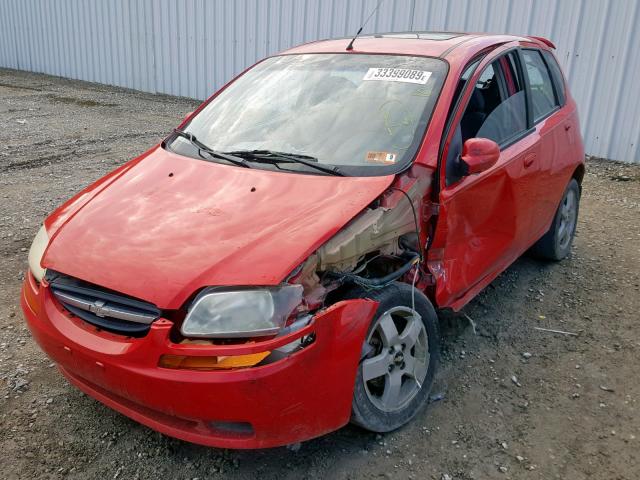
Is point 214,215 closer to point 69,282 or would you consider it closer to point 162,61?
point 69,282

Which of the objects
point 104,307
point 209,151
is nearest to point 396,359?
point 104,307

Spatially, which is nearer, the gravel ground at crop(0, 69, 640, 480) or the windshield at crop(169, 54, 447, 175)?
the gravel ground at crop(0, 69, 640, 480)

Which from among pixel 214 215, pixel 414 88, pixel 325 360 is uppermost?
pixel 414 88

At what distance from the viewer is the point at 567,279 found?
14.0ft

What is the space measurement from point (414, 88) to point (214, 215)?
4.18 ft

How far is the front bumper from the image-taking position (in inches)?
79.6

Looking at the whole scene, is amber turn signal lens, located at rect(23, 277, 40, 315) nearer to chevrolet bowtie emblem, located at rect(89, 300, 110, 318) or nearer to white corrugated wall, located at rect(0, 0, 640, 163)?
chevrolet bowtie emblem, located at rect(89, 300, 110, 318)

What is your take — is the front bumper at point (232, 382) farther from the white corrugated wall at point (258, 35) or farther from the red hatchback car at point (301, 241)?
the white corrugated wall at point (258, 35)

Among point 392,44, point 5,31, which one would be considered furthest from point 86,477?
point 5,31

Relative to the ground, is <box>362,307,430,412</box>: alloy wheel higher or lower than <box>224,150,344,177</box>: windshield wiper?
lower

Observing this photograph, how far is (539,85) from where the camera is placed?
3.94 metres

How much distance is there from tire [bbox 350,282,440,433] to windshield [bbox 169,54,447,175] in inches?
24.2

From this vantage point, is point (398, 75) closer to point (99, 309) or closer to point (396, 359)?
point (396, 359)

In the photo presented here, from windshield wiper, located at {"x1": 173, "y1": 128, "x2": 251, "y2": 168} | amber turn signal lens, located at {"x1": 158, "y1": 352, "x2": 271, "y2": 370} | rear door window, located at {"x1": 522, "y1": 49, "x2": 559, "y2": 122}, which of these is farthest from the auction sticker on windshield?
amber turn signal lens, located at {"x1": 158, "y1": 352, "x2": 271, "y2": 370}
